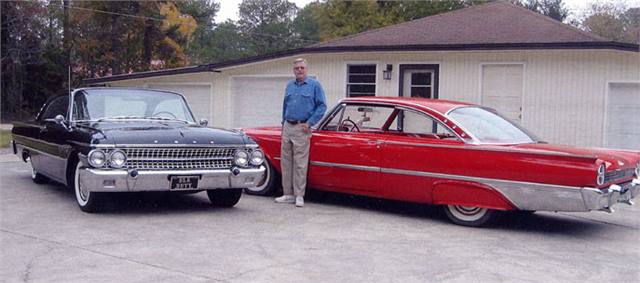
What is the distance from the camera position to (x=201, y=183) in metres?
7.92

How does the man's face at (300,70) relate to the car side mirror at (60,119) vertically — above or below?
above

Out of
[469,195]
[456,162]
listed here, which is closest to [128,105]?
[456,162]

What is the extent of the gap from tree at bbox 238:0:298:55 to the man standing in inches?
2204

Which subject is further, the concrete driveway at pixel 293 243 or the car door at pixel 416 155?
the car door at pixel 416 155

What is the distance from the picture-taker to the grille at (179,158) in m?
7.61

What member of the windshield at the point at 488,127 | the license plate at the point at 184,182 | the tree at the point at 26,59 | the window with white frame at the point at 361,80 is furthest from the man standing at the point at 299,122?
the tree at the point at 26,59

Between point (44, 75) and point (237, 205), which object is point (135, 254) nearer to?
point (237, 205)

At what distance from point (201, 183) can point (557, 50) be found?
29.8 feet

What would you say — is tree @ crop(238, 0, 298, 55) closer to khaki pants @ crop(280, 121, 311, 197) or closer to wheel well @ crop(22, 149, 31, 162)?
wheel well @ crop(22, 149, 31, 162)

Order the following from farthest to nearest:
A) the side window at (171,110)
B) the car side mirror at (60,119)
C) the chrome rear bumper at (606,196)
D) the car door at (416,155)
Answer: the side window at (171,110) → the car side mirror at (60,119) → the car door at (416,155) → the chrome rear bumper at (606,196)

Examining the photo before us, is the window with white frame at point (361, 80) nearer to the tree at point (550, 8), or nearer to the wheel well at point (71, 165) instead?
the wheel well at point (71, 165)

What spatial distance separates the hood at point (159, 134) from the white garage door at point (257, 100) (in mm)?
9712

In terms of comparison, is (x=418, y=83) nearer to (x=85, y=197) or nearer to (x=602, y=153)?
(x=602, y=153)

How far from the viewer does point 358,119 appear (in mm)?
9133
